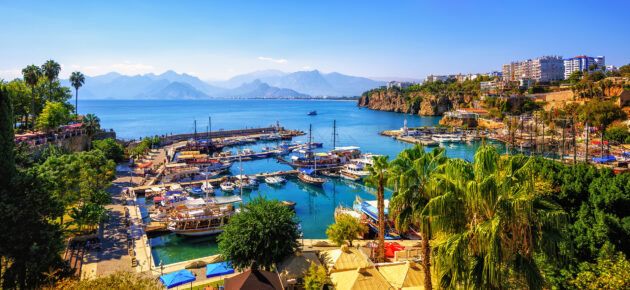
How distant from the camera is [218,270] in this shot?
1560 cm

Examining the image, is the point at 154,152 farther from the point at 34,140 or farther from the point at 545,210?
the point at 545,210

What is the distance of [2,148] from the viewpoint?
14.4 metres

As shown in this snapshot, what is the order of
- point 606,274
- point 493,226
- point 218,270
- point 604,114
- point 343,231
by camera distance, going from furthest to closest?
point 604,114 → point 343,231 → point 218,270 → point 606,274 → point 493,226

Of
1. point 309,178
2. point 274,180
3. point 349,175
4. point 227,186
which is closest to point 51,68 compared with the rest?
point 227,186

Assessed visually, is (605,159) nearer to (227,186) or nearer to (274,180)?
(274,180)

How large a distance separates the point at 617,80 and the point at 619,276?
8619 centimetres

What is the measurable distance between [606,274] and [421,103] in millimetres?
142001

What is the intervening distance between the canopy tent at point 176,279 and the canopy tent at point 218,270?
100cm

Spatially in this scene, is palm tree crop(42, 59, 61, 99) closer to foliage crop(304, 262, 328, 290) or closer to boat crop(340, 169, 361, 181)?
boat crop(340, 169, 361, 181)

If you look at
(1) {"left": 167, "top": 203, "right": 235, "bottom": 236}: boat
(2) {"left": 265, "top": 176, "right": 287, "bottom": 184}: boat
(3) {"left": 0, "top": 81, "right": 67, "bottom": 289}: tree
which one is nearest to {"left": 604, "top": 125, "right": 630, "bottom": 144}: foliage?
(2) {"left": 265, "top": 176, "right": 287, "bottom": 184}: boat

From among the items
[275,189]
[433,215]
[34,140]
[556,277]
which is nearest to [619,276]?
[556,277]

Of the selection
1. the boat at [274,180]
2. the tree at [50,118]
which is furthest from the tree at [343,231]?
the tree at [50,118]

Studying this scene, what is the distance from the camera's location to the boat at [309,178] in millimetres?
39406

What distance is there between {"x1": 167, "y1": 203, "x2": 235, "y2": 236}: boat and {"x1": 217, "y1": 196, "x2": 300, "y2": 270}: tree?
950 centimetres
